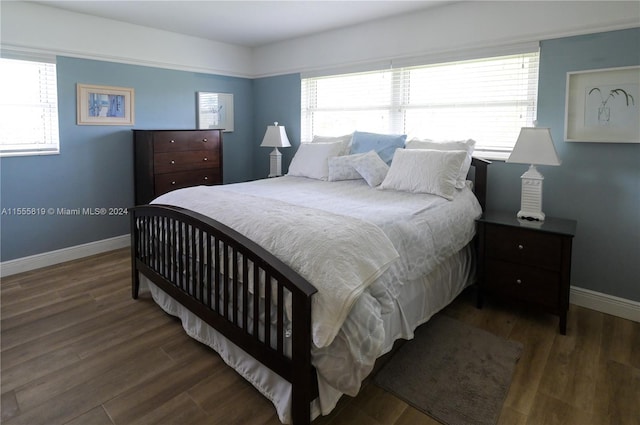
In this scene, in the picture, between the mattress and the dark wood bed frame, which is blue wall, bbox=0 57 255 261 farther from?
the mattress

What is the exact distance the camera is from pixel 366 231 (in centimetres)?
187

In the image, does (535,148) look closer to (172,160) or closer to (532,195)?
(532,195)

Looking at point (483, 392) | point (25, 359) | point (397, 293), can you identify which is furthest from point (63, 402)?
point (483, 392)

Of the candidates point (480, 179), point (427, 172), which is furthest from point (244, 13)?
point (480, 179)

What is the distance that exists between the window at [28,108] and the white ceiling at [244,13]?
584mm

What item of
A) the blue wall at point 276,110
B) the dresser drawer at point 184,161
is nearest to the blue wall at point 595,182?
the blue wall at point 276,110

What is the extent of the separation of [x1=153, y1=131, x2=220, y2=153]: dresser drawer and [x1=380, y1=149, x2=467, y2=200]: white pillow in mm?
2092

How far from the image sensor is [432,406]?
1.82 meters

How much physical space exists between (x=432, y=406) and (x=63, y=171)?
3612mm

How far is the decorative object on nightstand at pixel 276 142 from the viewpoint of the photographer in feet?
14.7

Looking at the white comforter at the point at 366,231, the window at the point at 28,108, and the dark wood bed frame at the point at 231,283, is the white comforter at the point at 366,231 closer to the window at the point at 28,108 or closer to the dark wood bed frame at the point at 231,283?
the dark wood bed frame at the point at 231,283

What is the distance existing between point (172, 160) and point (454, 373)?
314cm

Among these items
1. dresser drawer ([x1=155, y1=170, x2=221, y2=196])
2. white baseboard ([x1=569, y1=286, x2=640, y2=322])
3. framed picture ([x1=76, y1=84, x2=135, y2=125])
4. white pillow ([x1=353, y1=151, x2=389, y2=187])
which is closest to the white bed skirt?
white baseboard ([x1=569, y1=286, x2=640, y2=322])

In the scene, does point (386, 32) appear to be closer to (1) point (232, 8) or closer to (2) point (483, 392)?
(1) point (232, 8)
